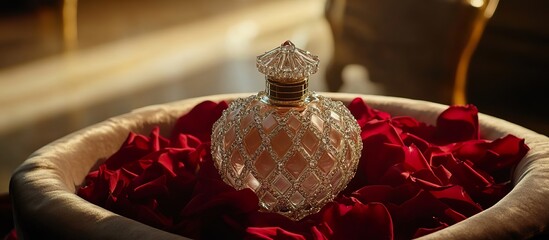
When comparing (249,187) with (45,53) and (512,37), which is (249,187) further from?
(45,53)

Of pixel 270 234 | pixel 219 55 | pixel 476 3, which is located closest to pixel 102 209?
pixel 270 234

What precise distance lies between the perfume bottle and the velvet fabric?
5.1 inches

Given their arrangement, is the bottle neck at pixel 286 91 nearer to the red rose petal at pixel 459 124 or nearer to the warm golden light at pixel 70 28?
the red rose petal at pixel 459 124

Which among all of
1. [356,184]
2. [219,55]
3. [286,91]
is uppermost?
[286,91]

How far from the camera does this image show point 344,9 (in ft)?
5.84

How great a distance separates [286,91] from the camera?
0.68 meters

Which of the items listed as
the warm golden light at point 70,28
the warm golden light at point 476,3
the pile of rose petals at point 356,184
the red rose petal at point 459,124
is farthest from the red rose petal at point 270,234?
the warm golden light at point 70,28

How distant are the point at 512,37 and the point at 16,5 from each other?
138 centimetres

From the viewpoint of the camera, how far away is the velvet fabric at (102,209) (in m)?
0.59

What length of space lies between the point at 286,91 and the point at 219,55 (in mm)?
1682

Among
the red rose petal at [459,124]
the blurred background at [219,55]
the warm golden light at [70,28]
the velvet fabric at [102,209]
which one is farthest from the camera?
the warm golden light at [70,28]

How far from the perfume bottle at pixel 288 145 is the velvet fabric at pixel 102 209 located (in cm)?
13

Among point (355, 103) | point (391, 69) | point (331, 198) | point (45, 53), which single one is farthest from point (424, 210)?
point (45, 53)

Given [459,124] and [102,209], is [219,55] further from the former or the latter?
[102,209]
